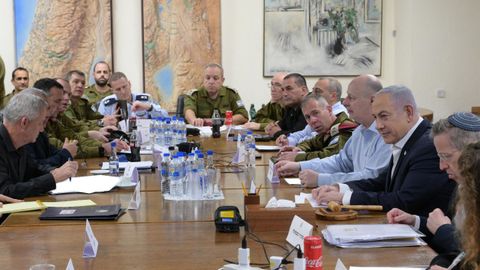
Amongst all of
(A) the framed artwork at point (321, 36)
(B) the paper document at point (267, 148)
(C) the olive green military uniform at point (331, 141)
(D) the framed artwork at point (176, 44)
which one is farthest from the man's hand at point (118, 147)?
(A) the framed artwork at point (321, 36)

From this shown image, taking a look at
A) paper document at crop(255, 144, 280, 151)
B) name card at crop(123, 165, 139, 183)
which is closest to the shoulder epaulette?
paper document at crop(255, 144, 280, 151)

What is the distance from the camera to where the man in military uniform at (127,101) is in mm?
6535

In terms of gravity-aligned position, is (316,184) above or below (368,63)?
below

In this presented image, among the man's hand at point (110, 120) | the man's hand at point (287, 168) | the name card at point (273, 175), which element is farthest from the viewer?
the man's hand at point (110, 120)

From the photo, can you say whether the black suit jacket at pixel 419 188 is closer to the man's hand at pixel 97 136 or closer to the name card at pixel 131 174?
Result: the name card at pixel 131 174

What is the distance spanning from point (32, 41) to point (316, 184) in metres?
5.07

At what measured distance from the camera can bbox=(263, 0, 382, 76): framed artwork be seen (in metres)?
7.71

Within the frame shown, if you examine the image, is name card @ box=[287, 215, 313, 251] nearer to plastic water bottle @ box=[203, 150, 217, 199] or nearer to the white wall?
plastic water bottle @ box=[203, 150, 217, 199]

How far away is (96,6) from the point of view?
7453 mm

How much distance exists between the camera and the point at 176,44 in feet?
24.9

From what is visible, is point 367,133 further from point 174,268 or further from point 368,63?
point 368,63

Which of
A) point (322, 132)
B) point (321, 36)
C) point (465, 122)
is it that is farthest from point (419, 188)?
point (321, 36)

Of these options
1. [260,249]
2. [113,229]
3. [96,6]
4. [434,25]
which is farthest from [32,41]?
[260,249]

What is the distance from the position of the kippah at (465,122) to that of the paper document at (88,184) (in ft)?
5.76
